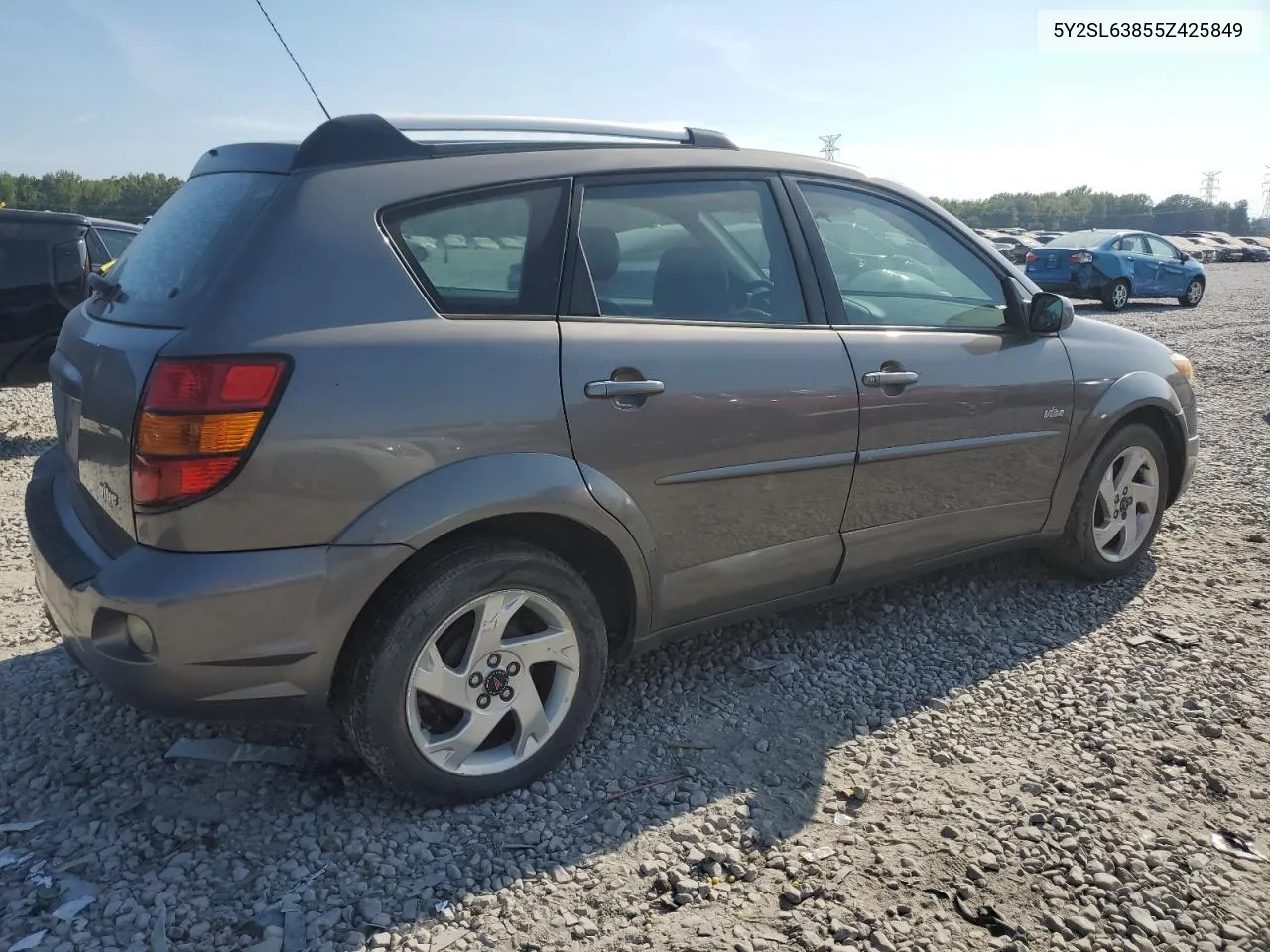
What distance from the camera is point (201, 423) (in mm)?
2242

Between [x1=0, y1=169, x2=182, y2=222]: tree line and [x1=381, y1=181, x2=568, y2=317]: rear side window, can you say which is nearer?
[x1=381, y1=181, x2=568, y2=317]: rear side window

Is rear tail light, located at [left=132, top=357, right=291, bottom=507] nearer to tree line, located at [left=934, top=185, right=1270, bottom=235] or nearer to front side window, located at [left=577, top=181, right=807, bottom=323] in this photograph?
front side window, located at [left=577, top=181, right=807, bottom=323]

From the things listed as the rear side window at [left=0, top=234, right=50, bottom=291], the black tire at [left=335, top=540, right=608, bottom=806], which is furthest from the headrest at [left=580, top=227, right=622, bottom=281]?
the rear side window at [left=0, top=234, right=50, bottom=291]

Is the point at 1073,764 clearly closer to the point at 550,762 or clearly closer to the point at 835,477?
the point at 835,477

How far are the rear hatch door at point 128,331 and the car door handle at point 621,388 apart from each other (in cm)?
98

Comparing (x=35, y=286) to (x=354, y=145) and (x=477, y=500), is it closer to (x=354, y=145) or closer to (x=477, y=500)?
(x=354, y=145)

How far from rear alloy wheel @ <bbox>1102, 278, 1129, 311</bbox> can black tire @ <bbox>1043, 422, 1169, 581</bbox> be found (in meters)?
14.8

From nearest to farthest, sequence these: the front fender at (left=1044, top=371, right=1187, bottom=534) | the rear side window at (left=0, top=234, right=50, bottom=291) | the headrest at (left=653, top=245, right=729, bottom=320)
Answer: the headrest at (left=653, top=245, right=729, bottom=320) → the front fender at (left=1044, top=371, right=1187, bottom=534) → the rear side window at (left=0, top=234, right=50, bottom=291)

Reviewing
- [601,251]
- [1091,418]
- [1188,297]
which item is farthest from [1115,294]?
[601,251]

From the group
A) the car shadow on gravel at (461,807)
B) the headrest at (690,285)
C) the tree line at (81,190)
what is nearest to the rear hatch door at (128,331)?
the car shadow on gravel at (461,807)

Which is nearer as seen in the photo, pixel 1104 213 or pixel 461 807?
pixel 461 807

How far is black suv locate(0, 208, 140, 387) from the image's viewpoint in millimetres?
7461

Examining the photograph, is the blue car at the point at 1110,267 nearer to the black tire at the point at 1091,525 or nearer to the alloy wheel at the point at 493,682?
the black tire at the point at 1091,525

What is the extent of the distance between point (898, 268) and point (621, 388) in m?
1.52
